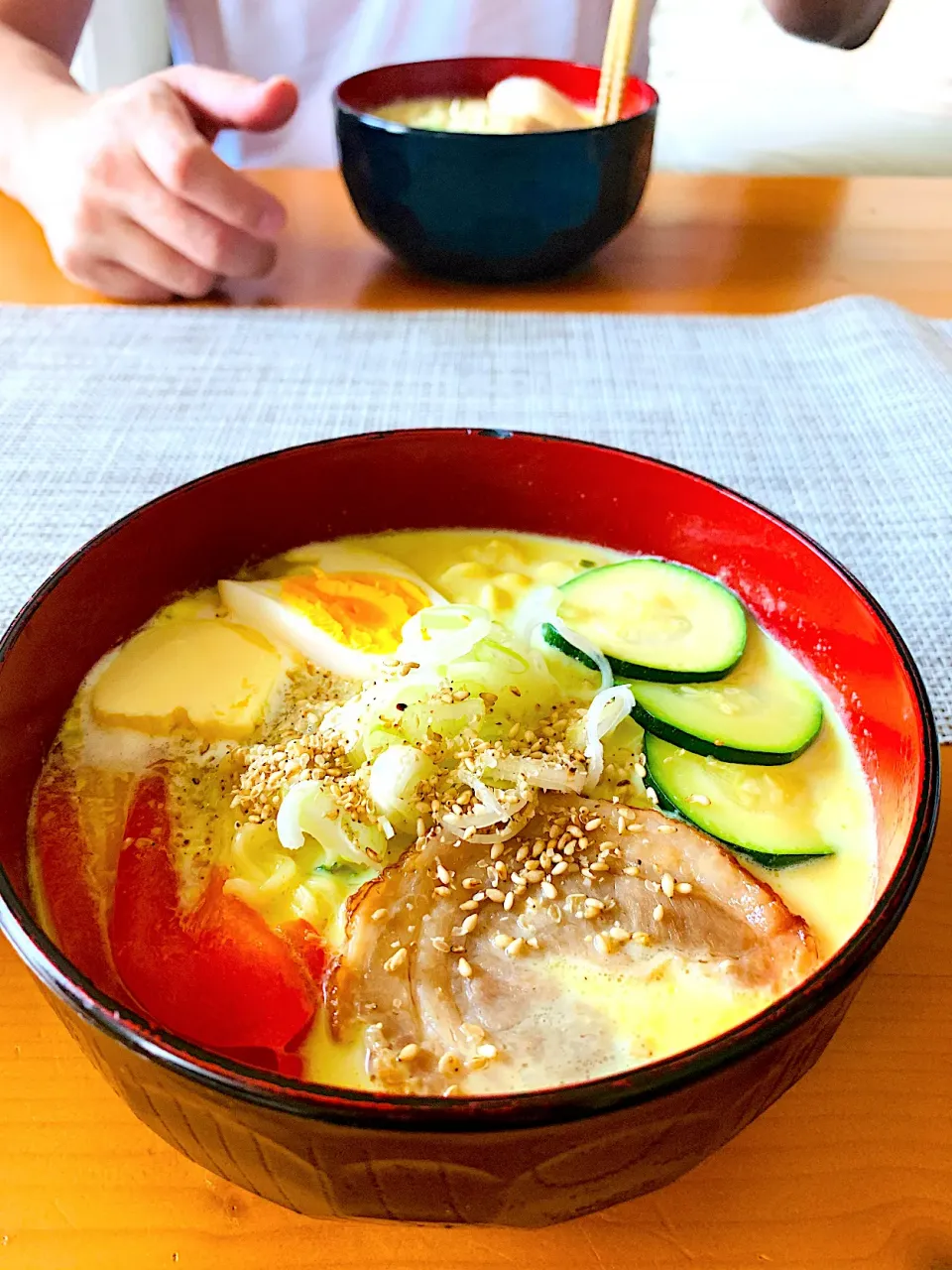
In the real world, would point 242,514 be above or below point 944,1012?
above

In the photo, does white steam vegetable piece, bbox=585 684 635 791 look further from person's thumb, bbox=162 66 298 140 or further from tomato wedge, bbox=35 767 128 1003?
person's thumb, bbox=162 66 298 140

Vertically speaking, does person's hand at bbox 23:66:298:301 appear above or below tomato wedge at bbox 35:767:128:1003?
above

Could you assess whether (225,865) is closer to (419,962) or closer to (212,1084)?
(419,962)

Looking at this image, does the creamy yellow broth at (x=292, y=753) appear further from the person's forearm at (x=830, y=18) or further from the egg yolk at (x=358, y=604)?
the person's forearm at (x=830, y=18)

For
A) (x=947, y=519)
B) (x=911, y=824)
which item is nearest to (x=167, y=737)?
(x=911, y=824)

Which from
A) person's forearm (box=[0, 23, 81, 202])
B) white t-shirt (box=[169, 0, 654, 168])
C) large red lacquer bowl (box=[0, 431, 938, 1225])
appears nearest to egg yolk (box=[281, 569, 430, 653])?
large red lacquer bowl (box=[0, 431, 938, 1225])

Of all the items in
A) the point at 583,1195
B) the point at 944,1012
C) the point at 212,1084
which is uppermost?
the point at 212,1084
